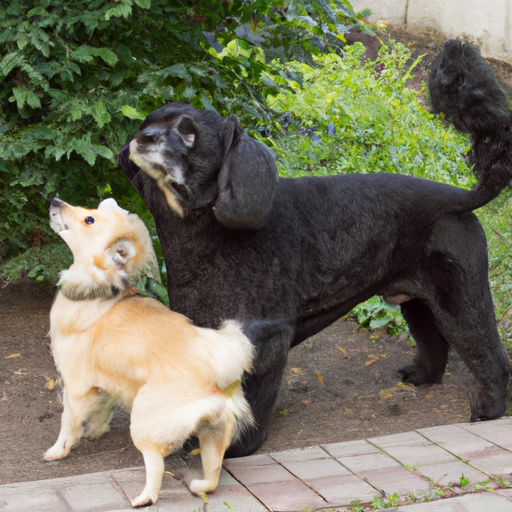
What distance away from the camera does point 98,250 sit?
3041mm

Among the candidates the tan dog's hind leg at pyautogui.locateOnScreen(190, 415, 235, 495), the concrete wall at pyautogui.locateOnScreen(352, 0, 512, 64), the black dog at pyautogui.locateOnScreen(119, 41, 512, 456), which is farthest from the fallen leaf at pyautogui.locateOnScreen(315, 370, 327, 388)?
the concrete wall at pyautogui.locateOnScreen(352, 0, 512, 64)

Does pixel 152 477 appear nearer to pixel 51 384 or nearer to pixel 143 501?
pixel 143 501

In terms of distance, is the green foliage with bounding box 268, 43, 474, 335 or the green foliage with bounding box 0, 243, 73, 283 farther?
the green foliage with bounding box 268, 43, 474, 335

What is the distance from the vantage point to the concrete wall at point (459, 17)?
1002 cm

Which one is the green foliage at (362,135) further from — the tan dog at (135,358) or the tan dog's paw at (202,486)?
the tan dog's paw at (202,486)

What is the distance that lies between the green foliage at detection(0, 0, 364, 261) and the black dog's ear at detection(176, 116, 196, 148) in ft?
2.46

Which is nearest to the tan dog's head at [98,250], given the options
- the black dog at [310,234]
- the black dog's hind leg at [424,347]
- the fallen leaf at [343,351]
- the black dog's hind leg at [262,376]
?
the black dog at [310,234]

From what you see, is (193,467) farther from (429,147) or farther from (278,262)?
(429,147)

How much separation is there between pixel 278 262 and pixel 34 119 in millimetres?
1618

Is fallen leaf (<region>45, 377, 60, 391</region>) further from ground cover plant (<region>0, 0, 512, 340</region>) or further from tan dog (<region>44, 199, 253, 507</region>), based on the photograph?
tan dog (<region>44, 199, 253, 507</region>)

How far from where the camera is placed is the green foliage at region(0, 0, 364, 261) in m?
3.66

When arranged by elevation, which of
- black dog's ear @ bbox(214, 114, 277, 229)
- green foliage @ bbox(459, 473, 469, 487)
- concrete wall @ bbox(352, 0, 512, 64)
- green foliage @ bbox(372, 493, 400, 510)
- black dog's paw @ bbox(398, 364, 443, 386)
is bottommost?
black dog's paw @ bbox(398, 364, 443, 386)

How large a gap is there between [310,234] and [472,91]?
93 centimetres

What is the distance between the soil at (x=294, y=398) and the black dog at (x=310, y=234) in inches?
14.5
